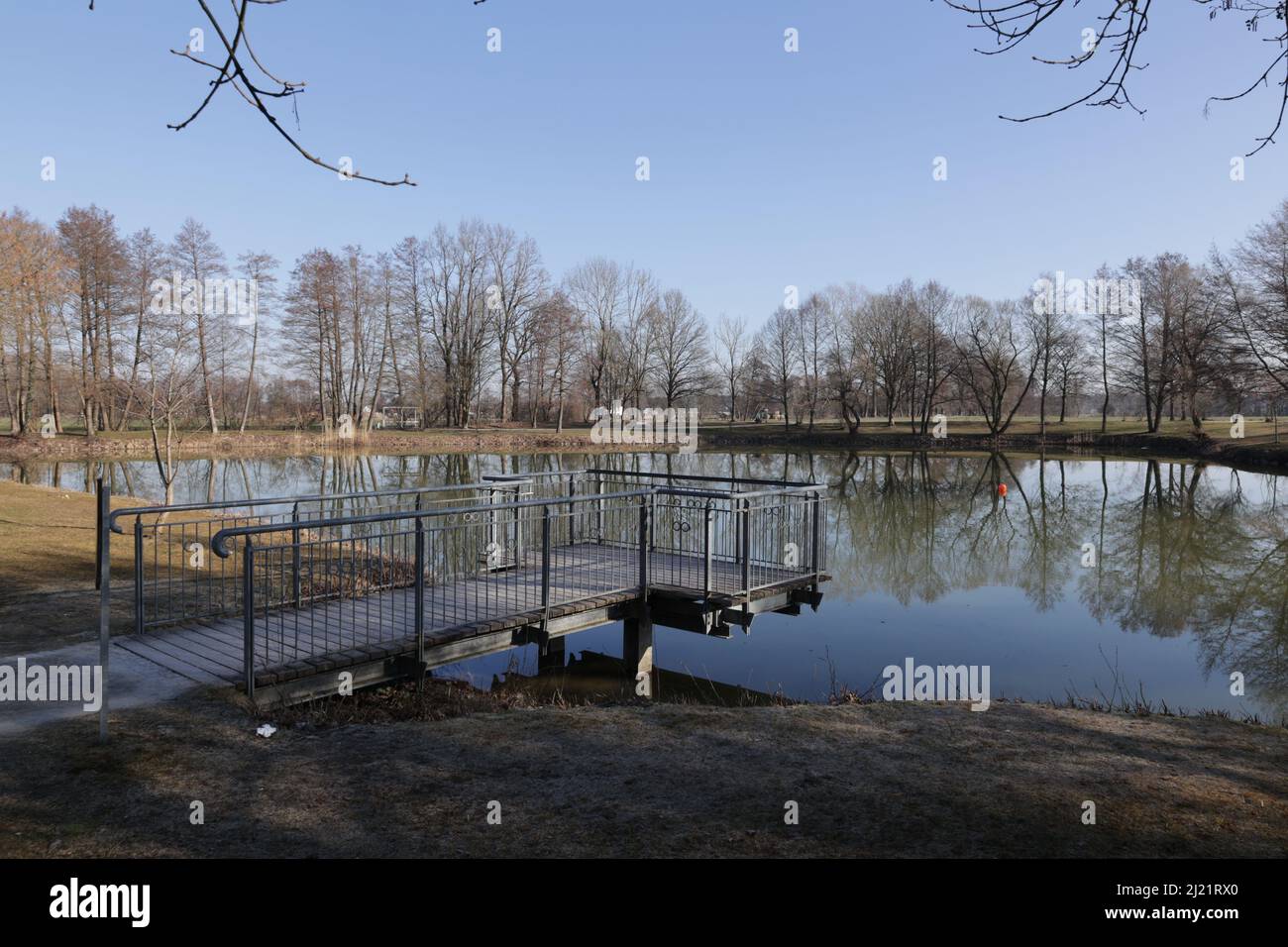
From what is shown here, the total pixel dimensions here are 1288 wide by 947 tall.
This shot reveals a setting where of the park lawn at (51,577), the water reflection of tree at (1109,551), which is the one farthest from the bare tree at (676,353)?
the park lawn at (51,577)

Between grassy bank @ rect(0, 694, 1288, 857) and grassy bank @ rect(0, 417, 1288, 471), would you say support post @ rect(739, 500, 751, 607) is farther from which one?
grassy bank @ rect(0, 417, 1288, 471)

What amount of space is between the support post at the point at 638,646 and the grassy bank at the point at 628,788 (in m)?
3.52

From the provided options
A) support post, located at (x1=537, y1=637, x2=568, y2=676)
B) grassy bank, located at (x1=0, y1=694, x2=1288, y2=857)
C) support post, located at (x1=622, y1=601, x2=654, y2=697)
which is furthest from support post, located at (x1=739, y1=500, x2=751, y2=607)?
grassy bank, located at (x1=0, y1=694, x2=1288, y2=857)

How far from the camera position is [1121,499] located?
30125 mm

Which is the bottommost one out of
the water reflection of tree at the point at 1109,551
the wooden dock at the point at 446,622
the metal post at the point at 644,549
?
the water reflection of tree at the point at 1109,551

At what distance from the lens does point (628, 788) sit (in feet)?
16.8

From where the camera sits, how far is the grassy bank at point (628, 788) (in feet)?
14.1

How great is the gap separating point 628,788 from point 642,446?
55.7 metres

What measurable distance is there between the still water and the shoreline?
19.3 ft

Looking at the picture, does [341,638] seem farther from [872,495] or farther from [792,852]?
[872,495]

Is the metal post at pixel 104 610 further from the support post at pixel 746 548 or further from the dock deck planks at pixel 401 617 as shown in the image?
the support post at pixel 746 548

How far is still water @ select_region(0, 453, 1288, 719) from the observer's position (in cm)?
1080

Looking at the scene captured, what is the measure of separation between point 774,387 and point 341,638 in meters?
69.4
